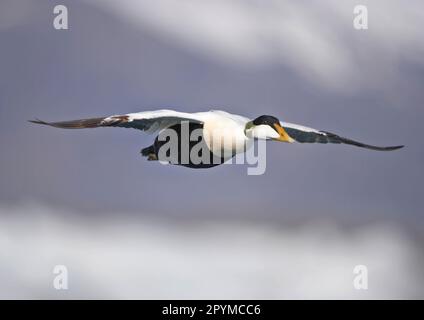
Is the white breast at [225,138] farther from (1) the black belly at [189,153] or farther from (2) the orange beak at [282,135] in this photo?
(2) the orange beak at [282,135]

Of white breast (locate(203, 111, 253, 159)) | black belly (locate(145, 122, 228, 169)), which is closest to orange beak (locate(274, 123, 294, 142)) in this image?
white breast (locate(203, 111, 253, 159))

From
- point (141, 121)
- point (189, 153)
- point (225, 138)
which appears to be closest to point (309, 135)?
point (225, 138)

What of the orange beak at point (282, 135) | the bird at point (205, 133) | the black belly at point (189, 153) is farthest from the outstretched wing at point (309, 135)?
the black belly at point (189, 153)

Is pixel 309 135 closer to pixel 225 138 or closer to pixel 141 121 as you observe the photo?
pixel 225 138

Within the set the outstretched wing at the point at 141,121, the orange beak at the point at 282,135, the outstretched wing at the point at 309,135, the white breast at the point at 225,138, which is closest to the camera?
the outstretched wing at the point at 141,121

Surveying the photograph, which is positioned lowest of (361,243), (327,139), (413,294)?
(413,294)

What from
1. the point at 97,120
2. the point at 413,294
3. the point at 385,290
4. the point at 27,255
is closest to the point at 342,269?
the point at 385,290

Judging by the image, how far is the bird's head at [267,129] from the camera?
4.20m

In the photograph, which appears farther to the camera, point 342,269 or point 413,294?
point 342,269

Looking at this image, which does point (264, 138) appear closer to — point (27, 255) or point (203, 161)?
point (203, 161)

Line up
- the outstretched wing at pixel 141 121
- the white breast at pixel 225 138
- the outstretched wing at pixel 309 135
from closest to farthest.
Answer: the outstretched wing at pixel 141 121
the white breast at pixel 225 138
the outstretched wing at pixel 309 135

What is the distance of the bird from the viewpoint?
13.8 feet

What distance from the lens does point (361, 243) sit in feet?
33.1

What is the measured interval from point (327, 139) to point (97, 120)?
1411 mm
